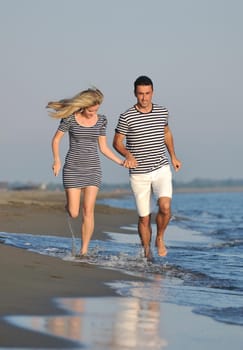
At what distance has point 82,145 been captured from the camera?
960 cm

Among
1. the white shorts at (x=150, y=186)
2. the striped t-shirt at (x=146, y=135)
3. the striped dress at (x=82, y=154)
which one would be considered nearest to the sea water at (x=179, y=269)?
the white shorts at (x=150, y=186)

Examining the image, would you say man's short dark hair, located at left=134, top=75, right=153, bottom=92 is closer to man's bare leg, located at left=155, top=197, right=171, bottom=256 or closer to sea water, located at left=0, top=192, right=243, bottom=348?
man's bare leg, located at left=155, top=197, right=171, bottom=256

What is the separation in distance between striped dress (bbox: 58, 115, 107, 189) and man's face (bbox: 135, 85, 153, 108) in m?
0.51

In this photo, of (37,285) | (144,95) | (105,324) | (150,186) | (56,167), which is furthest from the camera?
(150,186)

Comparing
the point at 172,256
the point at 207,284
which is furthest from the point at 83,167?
the point at 207,284

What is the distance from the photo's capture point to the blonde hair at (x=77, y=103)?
9.35 m

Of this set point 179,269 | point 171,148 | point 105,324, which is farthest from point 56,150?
point 105,324

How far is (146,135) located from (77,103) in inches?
31.4

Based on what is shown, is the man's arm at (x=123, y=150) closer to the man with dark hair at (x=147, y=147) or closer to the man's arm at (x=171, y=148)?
the man with dark hair at (x=147, y=147)

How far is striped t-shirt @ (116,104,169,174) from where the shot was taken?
31.0 ft

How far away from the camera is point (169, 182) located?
966 centimetres

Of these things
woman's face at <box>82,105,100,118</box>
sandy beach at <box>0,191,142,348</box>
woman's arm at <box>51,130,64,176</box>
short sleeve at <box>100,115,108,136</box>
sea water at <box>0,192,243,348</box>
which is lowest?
sea water at <box>0,192,243,348</box>

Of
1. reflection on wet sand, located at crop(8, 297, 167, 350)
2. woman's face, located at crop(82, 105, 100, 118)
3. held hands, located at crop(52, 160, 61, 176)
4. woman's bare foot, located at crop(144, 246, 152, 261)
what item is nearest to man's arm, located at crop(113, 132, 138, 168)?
woman's face, located at crop(82, 105, 100, 118)

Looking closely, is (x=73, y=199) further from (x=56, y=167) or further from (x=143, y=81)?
(x=143, y=81)
